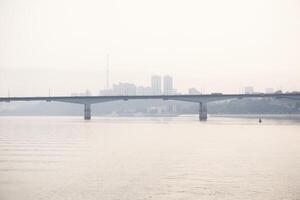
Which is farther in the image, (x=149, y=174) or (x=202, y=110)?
(x=202, y=110)

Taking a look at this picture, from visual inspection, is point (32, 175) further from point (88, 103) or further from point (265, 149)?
point (88, 103)

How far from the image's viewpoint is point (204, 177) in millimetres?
32438

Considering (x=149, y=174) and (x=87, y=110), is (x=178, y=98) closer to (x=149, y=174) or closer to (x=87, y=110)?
(x=87, y=110)

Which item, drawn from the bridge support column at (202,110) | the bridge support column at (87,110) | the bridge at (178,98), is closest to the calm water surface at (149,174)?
the bridge at (178,98)

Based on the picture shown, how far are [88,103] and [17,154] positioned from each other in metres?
118

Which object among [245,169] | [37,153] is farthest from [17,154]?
[245,169]

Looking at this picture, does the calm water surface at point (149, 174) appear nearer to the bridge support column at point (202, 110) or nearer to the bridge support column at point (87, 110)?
the bridge support column at point (202, 110)

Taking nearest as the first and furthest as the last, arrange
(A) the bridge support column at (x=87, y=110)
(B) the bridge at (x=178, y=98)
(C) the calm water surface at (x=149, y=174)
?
1. (C) the calm water surface at (x=149, y=174)
2. (B) the bridge at (x=178, y=98)
3. (A) the bridge support column at (x=87, y=110)

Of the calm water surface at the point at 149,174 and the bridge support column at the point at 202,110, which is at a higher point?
the bridge support column at the point at 202,110

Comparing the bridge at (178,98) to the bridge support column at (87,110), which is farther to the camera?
the bridge support column at (87,110)

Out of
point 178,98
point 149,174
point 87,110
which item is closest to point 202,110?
point 178,98

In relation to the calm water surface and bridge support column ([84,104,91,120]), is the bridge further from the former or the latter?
the calm water surface

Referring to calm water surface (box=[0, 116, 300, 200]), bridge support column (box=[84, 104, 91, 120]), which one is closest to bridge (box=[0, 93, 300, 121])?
bridge support column (box=[84, 104, 91, 120])

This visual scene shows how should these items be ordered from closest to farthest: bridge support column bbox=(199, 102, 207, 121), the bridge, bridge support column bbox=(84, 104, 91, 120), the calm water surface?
the calm water surface < the bridge < bridge support column bbox=(199, 102, 207, 121) < bridge support column bbox=(84, 104, 91, 120)
